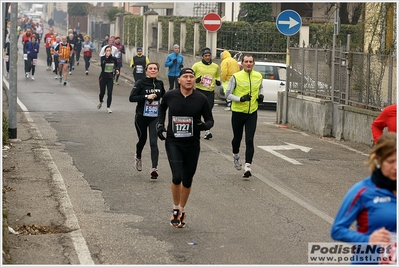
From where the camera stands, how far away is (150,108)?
1311 cm

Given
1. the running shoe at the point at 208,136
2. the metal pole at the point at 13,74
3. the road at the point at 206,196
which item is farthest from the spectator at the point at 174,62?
the metal pole at the point at 13,74

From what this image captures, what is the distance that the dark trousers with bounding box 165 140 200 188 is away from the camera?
9.98 meters

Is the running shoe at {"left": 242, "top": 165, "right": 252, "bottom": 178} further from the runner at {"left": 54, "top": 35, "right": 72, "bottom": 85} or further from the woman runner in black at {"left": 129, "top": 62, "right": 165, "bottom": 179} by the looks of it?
the runner at {"left": 54, "top": 35, "right": 72, "bottom": 85}

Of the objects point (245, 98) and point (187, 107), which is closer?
point (187, 107)

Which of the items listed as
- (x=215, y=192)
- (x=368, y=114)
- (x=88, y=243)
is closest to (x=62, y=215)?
(x=88, y=243)

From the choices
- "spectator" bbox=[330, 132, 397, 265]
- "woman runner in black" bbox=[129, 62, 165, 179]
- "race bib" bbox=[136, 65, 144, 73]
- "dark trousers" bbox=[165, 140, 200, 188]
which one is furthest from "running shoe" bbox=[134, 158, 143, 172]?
"race bib" bbox=[136, 65, 144, 73]

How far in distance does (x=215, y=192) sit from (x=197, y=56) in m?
25.0

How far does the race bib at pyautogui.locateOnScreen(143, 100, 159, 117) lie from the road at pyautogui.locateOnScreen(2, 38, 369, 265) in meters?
0.93

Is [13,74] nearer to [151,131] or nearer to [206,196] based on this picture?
[151,131]

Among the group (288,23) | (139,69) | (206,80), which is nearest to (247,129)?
(206,80)

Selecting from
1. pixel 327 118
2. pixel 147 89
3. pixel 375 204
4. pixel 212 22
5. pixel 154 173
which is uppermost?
pixel 212 22

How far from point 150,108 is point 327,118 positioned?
8280 mm

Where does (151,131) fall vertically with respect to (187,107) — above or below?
below

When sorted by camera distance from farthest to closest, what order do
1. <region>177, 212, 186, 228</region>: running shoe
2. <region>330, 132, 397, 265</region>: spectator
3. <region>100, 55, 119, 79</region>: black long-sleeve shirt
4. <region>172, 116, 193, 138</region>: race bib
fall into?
<region>100, 55, 119, 79</region>: black long-sleeve shirt < <region>172, 116, 193, 138</region>: race bib < <region>177, 212, 186, 228</region>: running shoe < <region>330, 132, 397, 265</region>: spectator
